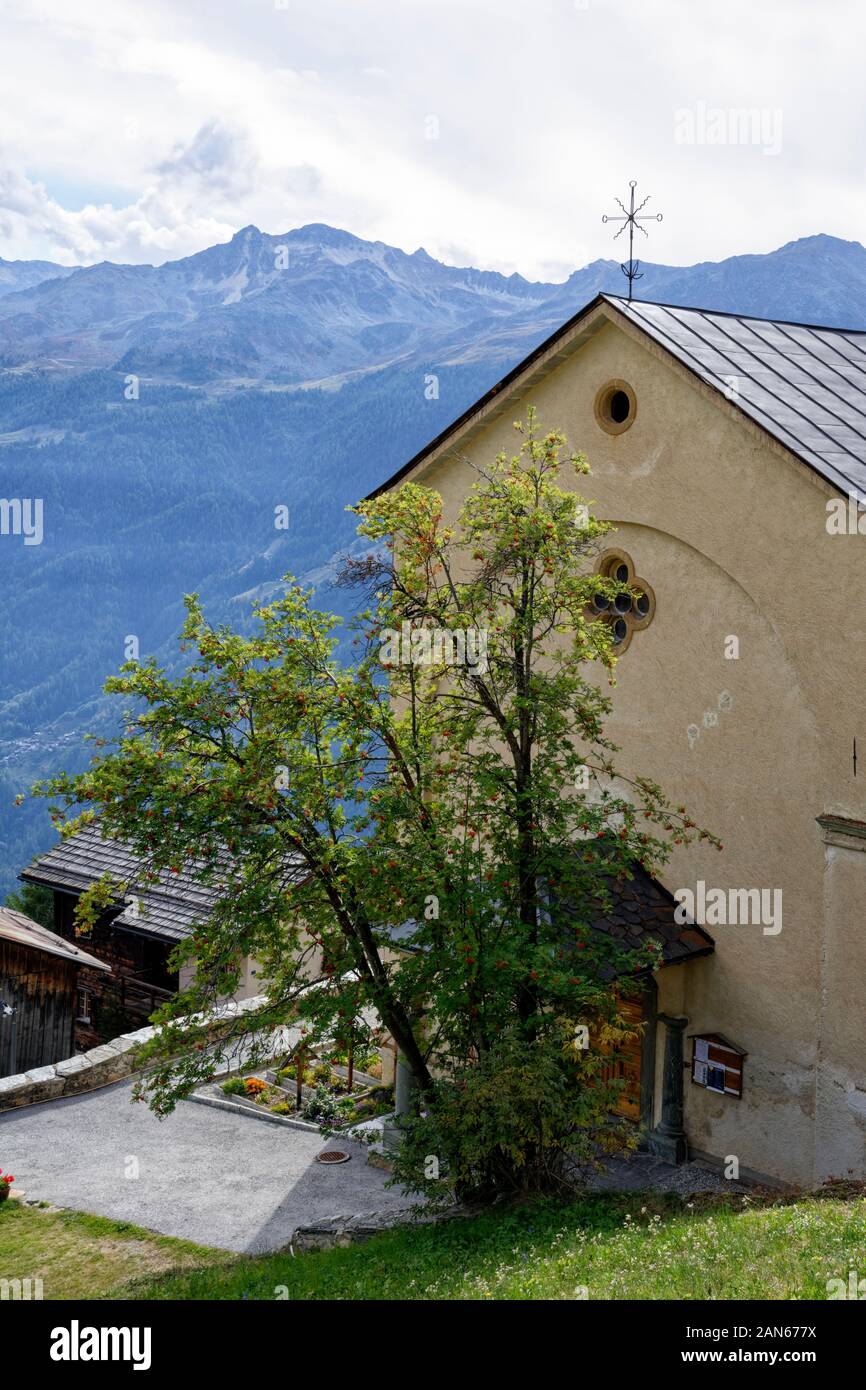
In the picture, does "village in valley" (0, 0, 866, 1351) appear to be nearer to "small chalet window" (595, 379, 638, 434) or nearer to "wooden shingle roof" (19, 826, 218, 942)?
"small chalet window" (595, 379, 638, 434)

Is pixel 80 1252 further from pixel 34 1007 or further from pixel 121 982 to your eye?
pixel 121 982

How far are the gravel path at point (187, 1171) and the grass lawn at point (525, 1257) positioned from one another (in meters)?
0.72

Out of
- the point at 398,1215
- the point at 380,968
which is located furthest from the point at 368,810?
the point at 398,1215

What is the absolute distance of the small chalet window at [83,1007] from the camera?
2994 centimetres

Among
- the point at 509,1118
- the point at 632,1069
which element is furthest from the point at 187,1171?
the point at 509,1118

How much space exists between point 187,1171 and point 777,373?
43.8 ft

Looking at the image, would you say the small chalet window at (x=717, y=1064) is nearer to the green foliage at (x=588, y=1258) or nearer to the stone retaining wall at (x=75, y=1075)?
the green foliage at (x=588, y=1258)

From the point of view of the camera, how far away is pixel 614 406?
1720 centimetres

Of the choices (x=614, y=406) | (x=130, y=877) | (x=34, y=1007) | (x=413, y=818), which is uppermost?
(x=614, y=406)

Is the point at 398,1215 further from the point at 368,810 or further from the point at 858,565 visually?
the point at 858,565

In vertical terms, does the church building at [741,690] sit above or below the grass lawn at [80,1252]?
above

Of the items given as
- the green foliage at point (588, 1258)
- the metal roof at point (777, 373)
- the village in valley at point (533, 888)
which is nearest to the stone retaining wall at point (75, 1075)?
the village in valley at point (533, 888)

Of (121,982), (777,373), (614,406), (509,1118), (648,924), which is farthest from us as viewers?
(121,982)

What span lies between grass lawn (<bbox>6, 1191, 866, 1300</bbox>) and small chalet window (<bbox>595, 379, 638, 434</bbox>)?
385 inches
